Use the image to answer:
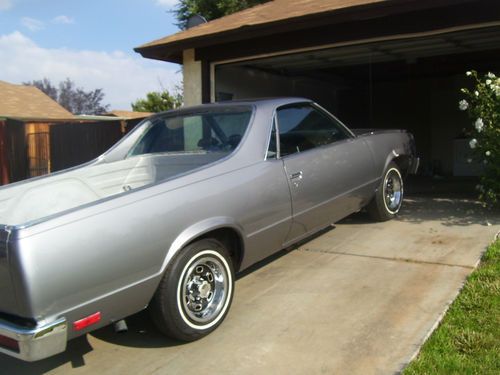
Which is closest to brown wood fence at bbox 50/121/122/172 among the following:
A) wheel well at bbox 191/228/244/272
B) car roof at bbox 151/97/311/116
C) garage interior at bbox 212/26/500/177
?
garage interior at bbox 212/26/500/177

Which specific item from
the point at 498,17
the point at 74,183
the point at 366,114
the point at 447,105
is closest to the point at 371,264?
the point at 74,183

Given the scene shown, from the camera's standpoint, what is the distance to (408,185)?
10.5 metres

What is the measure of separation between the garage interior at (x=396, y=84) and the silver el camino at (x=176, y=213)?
3866 millimetres

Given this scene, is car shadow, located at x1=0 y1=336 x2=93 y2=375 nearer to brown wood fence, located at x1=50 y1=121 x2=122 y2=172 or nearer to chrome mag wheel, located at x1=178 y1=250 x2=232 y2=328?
chrome mag wheel, located at x1=178 y1=250 x2=232 y2=328

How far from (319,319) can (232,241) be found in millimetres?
845

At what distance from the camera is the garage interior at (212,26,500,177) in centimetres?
980

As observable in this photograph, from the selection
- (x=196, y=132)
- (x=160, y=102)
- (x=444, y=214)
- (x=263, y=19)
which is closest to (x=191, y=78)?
(x=263, y=19)

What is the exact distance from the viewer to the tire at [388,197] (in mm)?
5949

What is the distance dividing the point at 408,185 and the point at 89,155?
22.0 feet

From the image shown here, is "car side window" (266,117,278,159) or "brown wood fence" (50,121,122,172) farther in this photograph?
"brown wood fence" (50,121,122,172)

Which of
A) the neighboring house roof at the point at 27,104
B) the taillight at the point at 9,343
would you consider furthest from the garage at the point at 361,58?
the neighboring house roof at the point at 27,104

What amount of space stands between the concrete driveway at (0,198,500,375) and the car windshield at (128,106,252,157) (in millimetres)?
1257

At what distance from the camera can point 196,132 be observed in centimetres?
470

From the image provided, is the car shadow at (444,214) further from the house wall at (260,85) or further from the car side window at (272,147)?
the house wall at (260,85)
